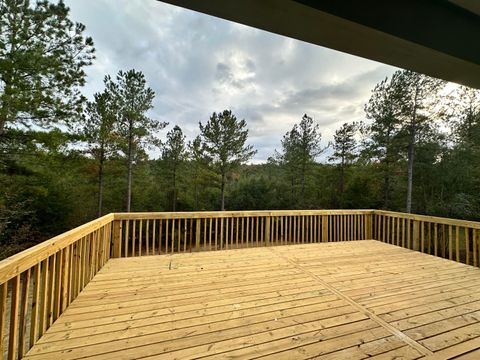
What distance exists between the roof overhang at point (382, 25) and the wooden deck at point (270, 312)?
1987 millimetres

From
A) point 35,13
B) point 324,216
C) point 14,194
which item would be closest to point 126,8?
point 324,216

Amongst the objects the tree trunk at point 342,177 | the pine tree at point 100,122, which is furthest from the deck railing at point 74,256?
the tree trunk at point 342,177

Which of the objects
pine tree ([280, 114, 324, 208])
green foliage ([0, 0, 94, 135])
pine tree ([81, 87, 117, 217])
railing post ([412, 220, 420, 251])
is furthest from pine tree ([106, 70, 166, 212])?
railing post ([412, 220, 420, 251])

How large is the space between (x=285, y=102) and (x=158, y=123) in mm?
6304

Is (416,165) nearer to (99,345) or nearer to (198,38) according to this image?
(198,38)

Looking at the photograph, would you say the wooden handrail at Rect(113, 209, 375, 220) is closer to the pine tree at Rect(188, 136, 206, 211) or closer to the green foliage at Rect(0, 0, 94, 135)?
the green foliage at Rect(0, 0, 94, 135)

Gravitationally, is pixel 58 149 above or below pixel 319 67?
below

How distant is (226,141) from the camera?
529 inches

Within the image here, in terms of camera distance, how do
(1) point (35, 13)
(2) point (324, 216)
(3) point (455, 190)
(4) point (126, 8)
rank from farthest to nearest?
(3) point (455, 190) → (1) point (35, 13) → (2) point (324, 216) → (4) point (126, 8)

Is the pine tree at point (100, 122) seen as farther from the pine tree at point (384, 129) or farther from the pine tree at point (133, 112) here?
the pine tree at point (384, 129)

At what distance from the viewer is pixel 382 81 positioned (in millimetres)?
9617

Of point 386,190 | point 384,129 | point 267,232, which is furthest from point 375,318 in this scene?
point 386,190

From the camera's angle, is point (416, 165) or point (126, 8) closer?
point (126, 8)

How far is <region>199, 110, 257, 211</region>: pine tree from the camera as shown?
13.2 meters
